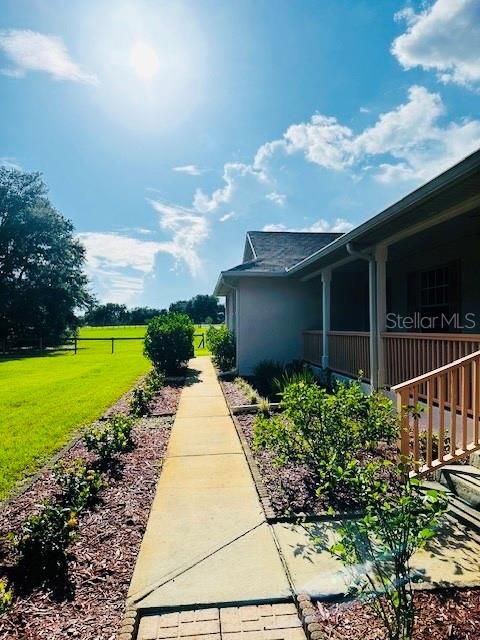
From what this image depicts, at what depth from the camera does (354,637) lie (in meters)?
2.15

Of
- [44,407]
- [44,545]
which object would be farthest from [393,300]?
[44,545]

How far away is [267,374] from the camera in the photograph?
11.0 metres

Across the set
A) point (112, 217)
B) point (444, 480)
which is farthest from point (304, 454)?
point (112, 217)

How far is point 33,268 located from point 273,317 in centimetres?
2921

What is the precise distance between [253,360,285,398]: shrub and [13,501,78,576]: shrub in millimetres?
7186

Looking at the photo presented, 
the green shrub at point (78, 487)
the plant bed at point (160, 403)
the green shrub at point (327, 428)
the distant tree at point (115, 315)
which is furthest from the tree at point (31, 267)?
the distant tree at point (115, 315)

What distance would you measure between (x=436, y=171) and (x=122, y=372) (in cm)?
1329

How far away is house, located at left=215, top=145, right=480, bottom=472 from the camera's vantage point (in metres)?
4.63

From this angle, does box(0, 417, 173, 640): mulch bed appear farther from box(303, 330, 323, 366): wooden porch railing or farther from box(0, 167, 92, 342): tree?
box(0, 167, 92, 342): tree

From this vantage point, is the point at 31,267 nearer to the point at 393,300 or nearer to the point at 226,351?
the point at 226,351

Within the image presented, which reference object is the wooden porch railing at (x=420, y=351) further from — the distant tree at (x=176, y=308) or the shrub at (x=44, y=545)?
the distant tree at (x=176, y=308)

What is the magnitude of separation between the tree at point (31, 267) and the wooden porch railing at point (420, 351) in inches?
1265

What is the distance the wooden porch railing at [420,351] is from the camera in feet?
17.2

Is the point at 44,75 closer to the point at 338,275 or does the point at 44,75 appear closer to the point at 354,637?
the point at 338,275
